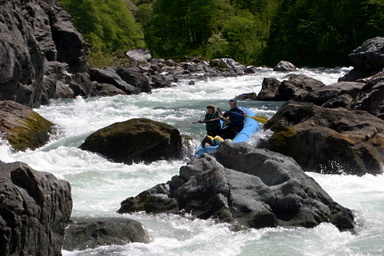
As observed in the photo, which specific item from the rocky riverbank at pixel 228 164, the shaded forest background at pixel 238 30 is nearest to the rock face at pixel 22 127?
the rocky riverbank at pixel 228 164

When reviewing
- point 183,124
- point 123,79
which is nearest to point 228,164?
point 183,124

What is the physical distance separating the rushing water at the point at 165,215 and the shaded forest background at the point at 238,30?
15554 millimetres

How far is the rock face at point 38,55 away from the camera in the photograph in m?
12.3

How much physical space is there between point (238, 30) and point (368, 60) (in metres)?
23.4

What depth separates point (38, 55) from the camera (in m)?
14.4

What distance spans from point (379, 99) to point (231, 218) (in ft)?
20.8

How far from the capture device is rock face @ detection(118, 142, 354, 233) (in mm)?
5664

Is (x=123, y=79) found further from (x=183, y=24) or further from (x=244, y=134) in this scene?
(x=183, y=24)

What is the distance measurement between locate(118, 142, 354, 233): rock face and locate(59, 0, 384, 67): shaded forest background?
2142cm

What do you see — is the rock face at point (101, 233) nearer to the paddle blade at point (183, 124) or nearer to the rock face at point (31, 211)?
the rock face at point (31, 211)

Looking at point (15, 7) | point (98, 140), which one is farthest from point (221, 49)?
point (98, 140)

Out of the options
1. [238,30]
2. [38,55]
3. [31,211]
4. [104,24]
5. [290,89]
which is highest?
[104,24]

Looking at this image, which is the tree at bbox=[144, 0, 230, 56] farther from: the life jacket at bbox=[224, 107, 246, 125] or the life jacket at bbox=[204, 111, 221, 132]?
the life jacket at bbox=[204, 111, 221, 132]

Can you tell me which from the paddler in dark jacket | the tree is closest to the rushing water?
the paddler in dark jacket
